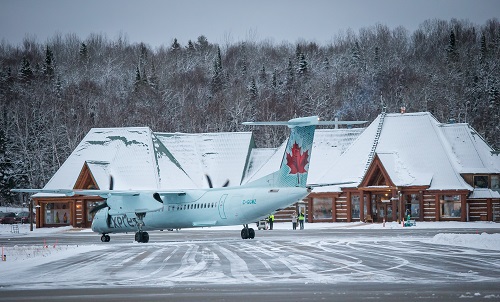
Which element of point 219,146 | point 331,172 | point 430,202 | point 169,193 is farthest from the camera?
point 219,146

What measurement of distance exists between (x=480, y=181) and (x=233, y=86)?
94.6 meters

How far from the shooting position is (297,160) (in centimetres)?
4409

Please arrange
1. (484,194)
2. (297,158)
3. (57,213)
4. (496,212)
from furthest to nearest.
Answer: (57,213) → (496,212) → (484,194) → (297,158)

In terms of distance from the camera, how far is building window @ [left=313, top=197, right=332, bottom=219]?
77.9 meters

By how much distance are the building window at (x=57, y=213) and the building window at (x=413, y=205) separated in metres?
33.0

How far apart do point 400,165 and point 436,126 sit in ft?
23.6

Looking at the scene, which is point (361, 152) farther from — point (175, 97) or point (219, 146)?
point (175, 97)

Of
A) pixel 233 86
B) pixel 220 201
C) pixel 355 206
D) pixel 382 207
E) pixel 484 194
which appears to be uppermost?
pixel 233 86

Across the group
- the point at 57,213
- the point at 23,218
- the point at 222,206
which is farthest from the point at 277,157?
the point at 222,206

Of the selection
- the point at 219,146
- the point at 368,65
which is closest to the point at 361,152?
the point at 219,146

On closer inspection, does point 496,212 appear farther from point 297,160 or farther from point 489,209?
point 297,160

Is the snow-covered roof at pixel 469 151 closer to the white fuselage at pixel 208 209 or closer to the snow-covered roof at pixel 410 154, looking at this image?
the snow-covered roof at pixel 410 154

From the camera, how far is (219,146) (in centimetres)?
8881

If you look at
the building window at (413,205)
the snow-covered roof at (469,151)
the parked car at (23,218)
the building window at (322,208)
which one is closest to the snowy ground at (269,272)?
the building window at (413,205)
